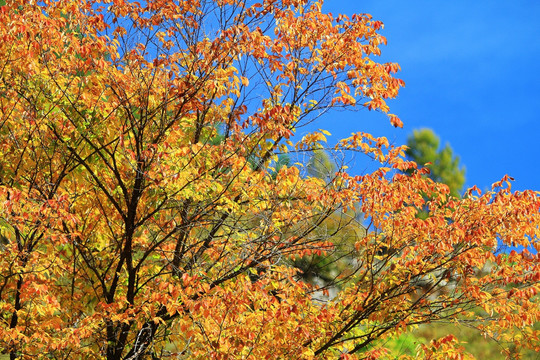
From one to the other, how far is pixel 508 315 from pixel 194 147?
17.1ft

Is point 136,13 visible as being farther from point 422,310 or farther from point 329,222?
point 329,222

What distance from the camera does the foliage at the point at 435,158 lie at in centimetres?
3034

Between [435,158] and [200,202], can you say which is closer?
[200,202]

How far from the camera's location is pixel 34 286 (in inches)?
275

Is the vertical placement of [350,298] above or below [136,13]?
below

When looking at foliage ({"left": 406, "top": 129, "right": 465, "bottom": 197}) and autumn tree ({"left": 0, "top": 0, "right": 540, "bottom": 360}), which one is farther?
foliage ({"left": 406, "top": 129, "right": 465, "bottom": 197})

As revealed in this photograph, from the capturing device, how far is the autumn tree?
7387 millimetres

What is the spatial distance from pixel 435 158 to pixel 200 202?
24.9m

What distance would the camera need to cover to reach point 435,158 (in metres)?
30.9

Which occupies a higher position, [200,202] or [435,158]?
[435,158]

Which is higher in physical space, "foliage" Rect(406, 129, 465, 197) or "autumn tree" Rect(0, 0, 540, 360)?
"foliage" Rect(406, 129, 465, 197)

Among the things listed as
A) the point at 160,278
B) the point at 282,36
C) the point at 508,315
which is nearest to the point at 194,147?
the point at 160,278

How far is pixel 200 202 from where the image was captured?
8281 millimetres

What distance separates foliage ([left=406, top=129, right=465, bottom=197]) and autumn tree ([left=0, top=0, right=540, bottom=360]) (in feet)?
72.7
